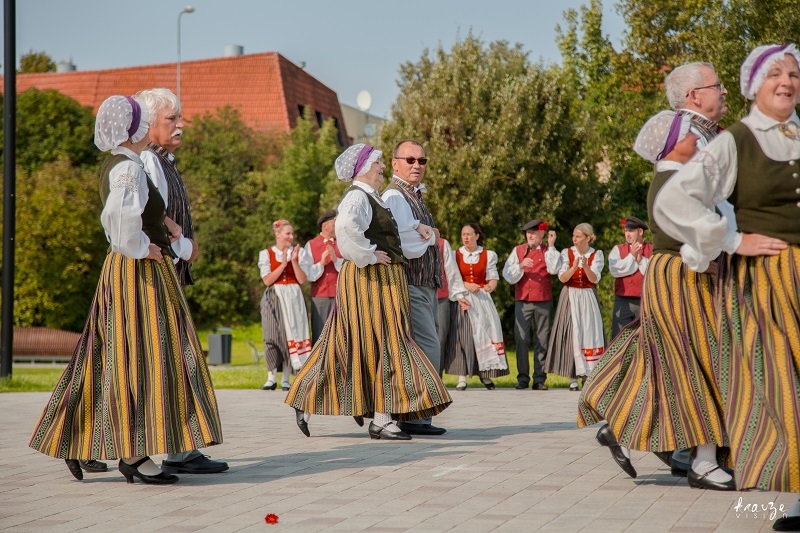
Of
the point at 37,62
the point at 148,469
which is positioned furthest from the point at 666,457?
the point at 37,62

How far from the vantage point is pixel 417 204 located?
8891 mm

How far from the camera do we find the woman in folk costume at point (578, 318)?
1444cm

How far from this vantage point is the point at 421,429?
878 cm

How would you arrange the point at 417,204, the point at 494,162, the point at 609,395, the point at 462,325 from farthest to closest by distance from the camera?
the point at 494,162
the point at 462,325
the point at 417,204
the point at 609,395

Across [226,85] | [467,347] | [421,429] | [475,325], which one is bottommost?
[421,429]

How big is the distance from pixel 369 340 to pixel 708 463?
2.99 m

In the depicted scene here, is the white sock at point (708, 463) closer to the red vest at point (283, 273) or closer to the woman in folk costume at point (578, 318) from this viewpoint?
the woman in folk costume at point (578, 318)

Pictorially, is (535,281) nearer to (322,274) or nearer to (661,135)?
(322,274)

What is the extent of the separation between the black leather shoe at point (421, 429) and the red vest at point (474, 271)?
6231mm

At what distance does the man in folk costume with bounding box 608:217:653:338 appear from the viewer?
45.5ft

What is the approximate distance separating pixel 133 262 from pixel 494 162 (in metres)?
21.1

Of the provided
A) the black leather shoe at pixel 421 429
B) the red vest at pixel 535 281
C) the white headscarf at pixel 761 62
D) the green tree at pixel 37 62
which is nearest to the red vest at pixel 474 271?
the red vest at pixel 535 281

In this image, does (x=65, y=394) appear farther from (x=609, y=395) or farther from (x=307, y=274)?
(x=307, y=274)

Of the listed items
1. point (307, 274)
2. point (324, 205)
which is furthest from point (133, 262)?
point (324, 205)
